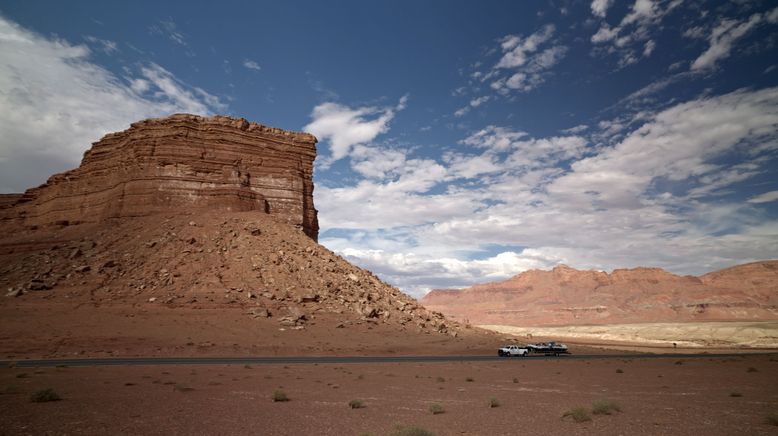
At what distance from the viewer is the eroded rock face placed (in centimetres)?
5497

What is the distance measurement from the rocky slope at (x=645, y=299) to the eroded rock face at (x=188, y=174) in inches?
4705

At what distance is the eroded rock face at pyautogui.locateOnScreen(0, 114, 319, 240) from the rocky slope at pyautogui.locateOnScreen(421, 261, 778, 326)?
119 meters

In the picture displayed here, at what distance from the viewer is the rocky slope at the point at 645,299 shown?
131m

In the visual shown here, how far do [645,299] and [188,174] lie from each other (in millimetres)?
150448

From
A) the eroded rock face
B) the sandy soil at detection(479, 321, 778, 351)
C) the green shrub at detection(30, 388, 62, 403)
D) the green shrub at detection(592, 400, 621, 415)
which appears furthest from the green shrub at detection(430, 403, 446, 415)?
the sandy soil at detection(479, 321, 778, 351)

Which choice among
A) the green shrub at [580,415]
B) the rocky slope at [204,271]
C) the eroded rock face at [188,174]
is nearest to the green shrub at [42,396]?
the green shrub at [580,415]

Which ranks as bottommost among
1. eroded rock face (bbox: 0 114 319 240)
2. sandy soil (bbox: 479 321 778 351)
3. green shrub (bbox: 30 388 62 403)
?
sandy soil (bbox: 479 321 778 351)

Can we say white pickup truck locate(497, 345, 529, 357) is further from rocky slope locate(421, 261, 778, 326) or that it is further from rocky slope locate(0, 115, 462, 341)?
rocky slope locate(421, 261, 778, 326)

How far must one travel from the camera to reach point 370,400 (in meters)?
16.9

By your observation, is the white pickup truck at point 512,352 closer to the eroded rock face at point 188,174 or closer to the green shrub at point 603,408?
the green shrub at point 603,408

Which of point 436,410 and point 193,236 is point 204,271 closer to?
point 193,236

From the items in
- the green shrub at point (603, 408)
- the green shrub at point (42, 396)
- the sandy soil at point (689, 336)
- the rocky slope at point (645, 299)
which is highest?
the rocky slope at point (645, 299)

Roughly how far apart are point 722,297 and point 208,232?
487 feet

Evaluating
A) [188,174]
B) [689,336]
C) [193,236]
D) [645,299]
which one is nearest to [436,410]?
[193,236]
